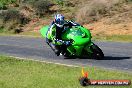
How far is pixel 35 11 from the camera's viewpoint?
43.4m

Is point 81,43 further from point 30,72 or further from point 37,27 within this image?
point 37,27

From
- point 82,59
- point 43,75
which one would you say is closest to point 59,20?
point 82,59

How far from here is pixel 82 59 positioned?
746 inches

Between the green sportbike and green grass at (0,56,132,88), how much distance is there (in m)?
2.02

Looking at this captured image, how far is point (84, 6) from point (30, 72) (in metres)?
25.2

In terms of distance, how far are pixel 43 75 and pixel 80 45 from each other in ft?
15.2

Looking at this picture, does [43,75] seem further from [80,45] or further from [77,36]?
[77,36]

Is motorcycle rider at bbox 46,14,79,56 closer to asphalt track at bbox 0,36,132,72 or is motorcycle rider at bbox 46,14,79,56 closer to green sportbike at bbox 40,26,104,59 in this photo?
green sportbike at bbox 40,26,104,59

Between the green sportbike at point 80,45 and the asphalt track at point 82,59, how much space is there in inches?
11.1

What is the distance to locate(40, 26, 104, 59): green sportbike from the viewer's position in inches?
734

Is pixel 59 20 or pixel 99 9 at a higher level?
pixel 59 20

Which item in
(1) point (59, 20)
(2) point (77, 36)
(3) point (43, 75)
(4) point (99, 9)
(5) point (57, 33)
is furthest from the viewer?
(4) point (99, 9)

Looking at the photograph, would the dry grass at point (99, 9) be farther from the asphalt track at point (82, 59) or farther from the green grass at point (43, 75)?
the green grass at point (43, 75)

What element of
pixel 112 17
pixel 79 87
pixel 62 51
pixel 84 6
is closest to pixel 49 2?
pixel 84 6
